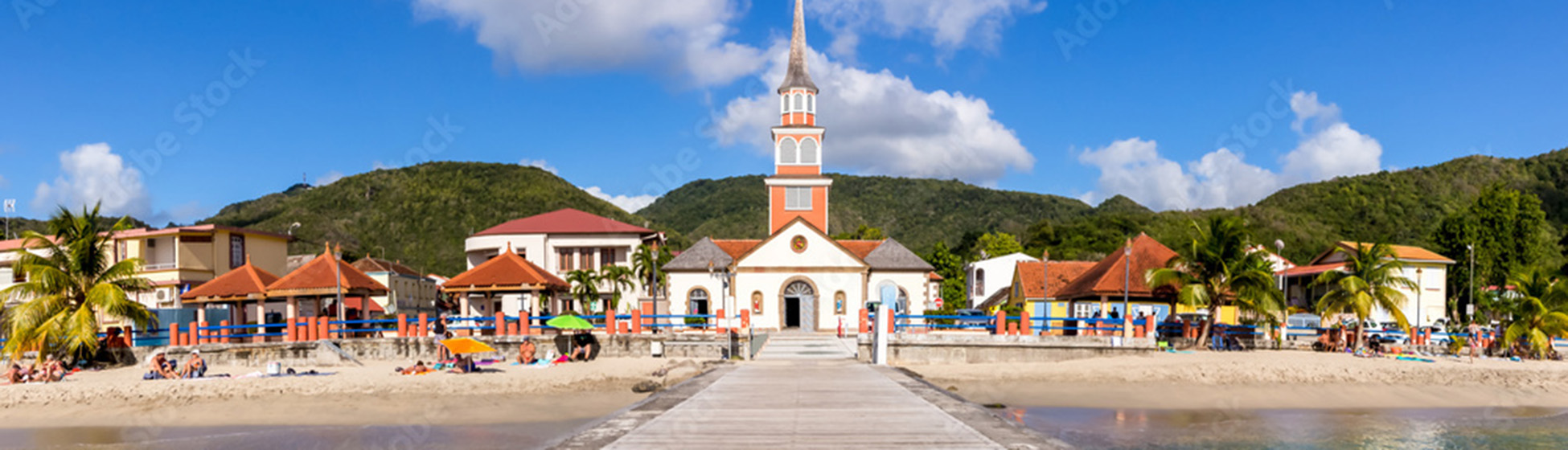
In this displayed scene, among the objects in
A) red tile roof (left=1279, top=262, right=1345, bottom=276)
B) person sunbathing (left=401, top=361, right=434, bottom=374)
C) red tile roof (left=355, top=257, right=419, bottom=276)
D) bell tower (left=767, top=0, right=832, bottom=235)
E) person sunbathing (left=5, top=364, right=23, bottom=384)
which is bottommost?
person sunbathing (left=401, top=361, right=434, bottom=374)

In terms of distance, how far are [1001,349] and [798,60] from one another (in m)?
22.8

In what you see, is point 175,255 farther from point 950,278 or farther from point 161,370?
point 950,278

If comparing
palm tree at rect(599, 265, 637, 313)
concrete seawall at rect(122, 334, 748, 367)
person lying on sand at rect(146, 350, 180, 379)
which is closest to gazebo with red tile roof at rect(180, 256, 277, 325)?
concrete seawall at rect(122, 334, 748, 367)

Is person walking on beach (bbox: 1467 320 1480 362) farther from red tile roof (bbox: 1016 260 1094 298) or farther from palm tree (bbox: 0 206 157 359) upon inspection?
palm tree (bbox: 0 206 157 359)

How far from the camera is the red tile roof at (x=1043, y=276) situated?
1940 inches

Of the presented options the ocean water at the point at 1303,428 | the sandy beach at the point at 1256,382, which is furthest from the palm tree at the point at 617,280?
the ocean water at the point at 1303,428

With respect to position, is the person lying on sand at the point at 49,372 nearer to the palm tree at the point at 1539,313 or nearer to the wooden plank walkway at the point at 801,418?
the wooden plank walkway at the point at 801,418

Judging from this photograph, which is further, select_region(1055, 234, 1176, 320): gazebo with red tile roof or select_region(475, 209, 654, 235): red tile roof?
select_region(475, 209, 654, 235): red tile roof

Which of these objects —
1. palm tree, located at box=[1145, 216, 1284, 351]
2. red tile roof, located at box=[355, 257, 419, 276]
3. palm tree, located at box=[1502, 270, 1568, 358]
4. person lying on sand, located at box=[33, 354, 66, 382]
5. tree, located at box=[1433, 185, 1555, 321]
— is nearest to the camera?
person lying on sand, located at box=[33, 354, 66, 382]

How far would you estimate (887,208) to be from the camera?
5694 inches

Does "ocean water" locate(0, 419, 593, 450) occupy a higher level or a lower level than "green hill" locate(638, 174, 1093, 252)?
lower

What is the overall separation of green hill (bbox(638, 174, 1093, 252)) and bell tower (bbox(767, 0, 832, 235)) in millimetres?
71000

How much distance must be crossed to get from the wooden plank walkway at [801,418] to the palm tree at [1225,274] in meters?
13.7

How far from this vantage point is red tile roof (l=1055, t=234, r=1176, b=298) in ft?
117
